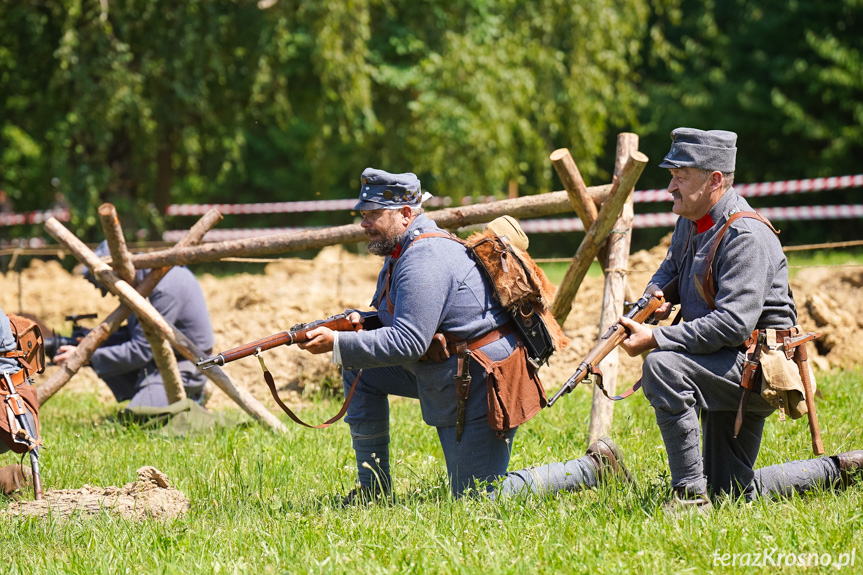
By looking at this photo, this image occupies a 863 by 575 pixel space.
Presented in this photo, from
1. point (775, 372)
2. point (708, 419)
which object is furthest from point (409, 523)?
point (775, 372)

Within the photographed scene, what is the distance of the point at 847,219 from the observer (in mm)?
22391

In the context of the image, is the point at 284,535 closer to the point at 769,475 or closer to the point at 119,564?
the point at 119,564

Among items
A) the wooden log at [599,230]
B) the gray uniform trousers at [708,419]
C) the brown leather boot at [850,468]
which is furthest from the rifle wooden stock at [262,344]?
the brown leather boot at [850,468]

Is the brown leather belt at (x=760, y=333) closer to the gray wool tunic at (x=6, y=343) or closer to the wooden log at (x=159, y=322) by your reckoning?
the wooden log at (x=159, y=322)

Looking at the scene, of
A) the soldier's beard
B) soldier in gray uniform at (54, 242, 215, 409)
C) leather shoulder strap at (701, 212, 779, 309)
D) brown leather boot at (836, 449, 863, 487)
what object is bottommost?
brown leather boot at (836, 449, 863, 487)

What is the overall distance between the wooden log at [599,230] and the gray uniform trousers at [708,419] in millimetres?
1485

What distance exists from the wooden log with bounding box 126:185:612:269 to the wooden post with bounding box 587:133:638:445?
0.75 feet

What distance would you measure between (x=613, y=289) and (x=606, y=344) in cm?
177

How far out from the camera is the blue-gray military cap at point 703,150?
4.24 m

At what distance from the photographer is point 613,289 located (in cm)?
605

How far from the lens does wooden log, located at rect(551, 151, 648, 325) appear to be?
5762 millimetres

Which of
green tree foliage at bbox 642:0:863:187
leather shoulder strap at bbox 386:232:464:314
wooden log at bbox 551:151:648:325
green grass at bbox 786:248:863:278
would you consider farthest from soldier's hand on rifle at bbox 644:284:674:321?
green tree foliage at bbox 642:0:863:187

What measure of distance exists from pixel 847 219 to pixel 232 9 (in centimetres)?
1522

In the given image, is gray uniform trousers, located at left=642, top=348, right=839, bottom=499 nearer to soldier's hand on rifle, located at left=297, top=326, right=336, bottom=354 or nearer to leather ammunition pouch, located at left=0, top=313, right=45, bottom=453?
soldier's hand on rifle, located at left=297, top=326, right=336, bottom=354
